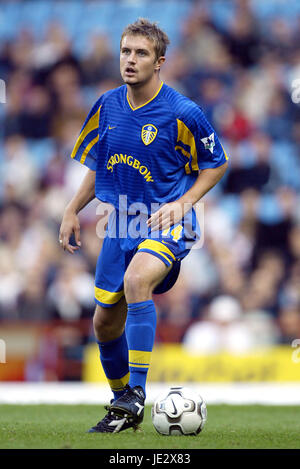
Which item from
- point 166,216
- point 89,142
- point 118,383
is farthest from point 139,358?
point 89,142

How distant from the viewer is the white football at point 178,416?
5062 mm

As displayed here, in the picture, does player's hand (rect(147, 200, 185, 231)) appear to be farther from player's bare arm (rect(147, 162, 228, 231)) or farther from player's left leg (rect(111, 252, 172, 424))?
player's left leg (rect(111, 252, 172, 424))

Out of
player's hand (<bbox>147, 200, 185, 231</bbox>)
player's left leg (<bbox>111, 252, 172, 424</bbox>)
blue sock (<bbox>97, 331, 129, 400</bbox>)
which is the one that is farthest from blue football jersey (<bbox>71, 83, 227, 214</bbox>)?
blue sock (<bbox>97, 331, 129, 400</bbox>)

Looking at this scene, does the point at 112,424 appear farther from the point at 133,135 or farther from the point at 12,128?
the point at 12,128

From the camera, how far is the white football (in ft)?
16.6

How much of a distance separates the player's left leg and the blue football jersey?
0.49 meters

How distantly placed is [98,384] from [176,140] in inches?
223

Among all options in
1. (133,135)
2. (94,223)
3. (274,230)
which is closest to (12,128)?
(94,223)

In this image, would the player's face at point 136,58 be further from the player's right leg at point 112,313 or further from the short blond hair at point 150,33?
the player's right leg at point 112,313

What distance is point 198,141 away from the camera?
5.40 m

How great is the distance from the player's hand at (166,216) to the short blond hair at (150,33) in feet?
3.18

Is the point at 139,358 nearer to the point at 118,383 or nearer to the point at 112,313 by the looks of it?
the point at 112,313

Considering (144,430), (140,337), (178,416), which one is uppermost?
(140,337)

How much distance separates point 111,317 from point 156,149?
112cm
